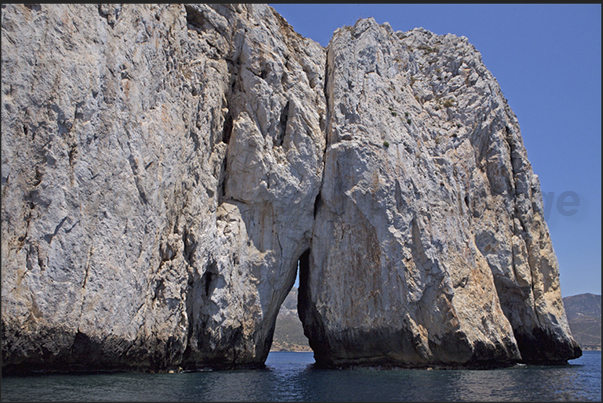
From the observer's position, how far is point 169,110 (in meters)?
18.8

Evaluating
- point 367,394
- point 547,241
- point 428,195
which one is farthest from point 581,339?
point 367,394

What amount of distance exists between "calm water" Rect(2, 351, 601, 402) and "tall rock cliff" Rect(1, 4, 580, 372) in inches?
69.3

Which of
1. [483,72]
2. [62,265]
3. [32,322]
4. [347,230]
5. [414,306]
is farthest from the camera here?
[483,72]

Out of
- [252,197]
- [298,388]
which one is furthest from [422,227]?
[298,388]

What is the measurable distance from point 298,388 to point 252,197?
35.1 feet

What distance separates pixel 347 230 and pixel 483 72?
17.5 metres

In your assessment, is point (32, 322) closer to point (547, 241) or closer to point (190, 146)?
point (190, 146)

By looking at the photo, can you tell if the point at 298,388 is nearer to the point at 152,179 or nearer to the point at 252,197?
the point at 152,179

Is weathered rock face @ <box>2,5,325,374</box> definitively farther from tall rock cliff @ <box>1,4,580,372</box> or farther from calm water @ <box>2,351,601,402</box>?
calm water @ <box>2,351,601,402</box>

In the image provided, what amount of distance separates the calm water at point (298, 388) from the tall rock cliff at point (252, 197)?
176cm

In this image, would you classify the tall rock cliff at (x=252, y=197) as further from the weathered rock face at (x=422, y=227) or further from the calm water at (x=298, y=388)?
the calm water at (x=298, y=388)

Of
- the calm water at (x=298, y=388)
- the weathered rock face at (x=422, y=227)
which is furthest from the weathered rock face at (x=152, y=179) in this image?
the weathered rock face at (x=422, y=227)

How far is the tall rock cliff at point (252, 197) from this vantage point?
45.1ft

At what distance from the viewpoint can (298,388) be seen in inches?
619
